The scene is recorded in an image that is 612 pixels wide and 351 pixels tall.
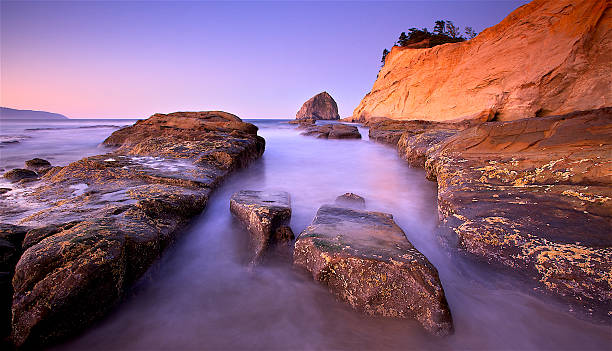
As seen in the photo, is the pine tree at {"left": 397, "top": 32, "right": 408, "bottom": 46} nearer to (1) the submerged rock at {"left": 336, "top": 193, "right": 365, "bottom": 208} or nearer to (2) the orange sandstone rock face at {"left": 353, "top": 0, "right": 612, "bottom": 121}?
(2) the orange sandstone rock face at {"left": 353, "top": 0, "right": 612, "bottom": 121}

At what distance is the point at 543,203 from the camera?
6.97 ft

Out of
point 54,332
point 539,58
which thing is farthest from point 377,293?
point 539,58

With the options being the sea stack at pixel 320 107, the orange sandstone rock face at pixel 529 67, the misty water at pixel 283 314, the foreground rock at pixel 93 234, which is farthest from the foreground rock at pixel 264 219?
the sea stack at pixel 320 107

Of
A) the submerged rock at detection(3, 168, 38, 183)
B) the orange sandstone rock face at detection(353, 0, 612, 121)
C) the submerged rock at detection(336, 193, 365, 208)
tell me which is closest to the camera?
the submerged rock at detection(336, 193, 365, 208)

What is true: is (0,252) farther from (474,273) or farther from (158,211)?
(474,273)

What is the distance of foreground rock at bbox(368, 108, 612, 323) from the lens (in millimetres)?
1566

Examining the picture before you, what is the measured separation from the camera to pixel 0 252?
54.5 inches

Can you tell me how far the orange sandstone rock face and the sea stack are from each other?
50032 millimetres

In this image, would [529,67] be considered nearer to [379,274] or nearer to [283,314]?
[379,274]

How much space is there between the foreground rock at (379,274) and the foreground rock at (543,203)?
83 cm

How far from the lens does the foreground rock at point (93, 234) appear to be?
3.84ft

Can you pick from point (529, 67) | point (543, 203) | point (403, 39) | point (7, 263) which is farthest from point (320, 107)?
point (7, 263)

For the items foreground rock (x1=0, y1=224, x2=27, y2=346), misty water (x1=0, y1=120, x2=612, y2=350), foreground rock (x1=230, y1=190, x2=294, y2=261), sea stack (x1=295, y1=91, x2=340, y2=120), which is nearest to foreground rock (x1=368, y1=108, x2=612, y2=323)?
misty water (x1=0, y1=120, x2=612, y2=350)

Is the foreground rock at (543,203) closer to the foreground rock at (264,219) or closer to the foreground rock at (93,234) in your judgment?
the foreground rock at (264,219)
